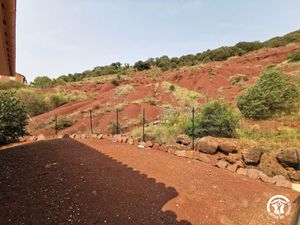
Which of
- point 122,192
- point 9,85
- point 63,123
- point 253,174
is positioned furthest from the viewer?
point 9,85

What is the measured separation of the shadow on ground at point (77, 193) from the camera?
3.49 m

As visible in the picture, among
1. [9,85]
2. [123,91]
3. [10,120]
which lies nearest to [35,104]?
[123,91]

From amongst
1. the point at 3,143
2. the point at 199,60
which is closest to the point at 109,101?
the point at 3,143

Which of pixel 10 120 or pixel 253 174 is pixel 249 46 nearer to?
pixel 253 174

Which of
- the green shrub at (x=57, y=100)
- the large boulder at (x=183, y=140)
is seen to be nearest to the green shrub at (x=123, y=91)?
the green shrub at (x=57, y=100)

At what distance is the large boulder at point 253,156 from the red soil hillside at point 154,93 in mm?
6881

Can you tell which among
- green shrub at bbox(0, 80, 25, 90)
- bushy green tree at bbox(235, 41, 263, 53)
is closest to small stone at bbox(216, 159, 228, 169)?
green shrub at bbox(0, 80, 25, 90)

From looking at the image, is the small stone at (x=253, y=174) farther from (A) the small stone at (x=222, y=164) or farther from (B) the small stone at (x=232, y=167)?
(A) the small stone at (x=222, y=164)

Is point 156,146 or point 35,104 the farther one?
point 35,104

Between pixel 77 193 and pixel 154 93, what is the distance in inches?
823

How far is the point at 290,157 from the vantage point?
6.09 metres

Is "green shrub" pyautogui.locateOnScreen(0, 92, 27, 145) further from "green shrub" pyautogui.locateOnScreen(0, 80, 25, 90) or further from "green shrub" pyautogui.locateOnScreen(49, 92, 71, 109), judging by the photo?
"green shrub" pyautogui.locateOnScreen(0, 80, 25, 90)

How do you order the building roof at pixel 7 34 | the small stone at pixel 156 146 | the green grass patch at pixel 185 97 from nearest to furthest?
the building roof at pixel 7 34
the small stone at pixel 156 146
the green grass patch at pixel 185 97

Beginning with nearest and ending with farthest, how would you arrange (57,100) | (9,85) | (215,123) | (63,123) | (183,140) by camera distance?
(183,140)
(215,123)
(63,123)
(57,100)
(9,85)
